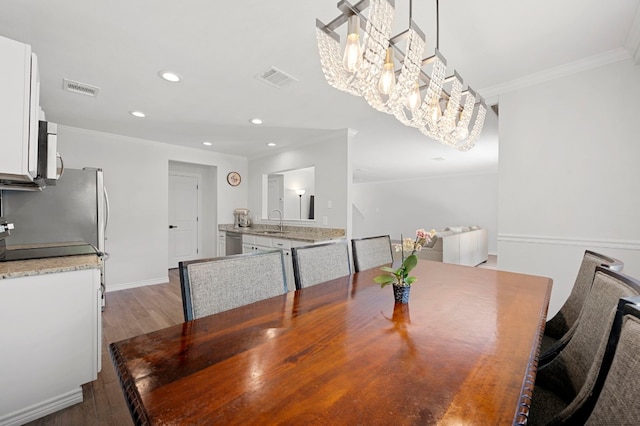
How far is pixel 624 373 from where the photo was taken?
1.93 feet

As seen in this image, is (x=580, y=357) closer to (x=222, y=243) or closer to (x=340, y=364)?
(x=340, y=364)

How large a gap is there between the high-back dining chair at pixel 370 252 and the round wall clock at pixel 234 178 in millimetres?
3789

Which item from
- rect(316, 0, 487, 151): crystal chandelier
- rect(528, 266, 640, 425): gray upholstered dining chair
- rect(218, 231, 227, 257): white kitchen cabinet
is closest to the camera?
rect(528, 266, 640, 425): gray upholstered dining chair

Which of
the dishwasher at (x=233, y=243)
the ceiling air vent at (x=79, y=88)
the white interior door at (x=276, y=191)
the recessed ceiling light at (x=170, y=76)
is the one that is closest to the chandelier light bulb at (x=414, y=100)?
the recessed ceiling light at (x=170, y=76)

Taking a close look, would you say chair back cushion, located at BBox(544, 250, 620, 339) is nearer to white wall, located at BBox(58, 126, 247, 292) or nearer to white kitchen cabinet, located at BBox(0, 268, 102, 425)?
white kitchen cabinet, located at BBox(0, 268, 102, 425)

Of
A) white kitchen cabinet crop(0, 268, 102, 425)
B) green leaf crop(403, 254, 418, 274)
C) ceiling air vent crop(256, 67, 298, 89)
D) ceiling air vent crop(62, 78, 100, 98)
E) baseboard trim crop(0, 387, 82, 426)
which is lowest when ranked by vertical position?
baseboard trim crop(0, 387, 82, 426)

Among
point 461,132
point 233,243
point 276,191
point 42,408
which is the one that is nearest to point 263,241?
point 233,243

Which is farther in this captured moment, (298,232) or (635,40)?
(298,232)

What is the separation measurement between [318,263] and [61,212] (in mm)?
2792

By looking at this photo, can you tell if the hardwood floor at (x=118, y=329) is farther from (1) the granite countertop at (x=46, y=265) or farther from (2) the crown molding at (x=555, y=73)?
(2) the crown molding at (x=555, y=73)

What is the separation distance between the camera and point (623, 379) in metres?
0.59

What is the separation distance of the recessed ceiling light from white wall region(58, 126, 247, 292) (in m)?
2.30

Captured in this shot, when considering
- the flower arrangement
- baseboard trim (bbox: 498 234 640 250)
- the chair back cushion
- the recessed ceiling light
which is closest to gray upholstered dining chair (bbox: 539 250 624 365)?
the chair back cushion

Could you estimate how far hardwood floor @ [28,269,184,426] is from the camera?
62.6 inches
